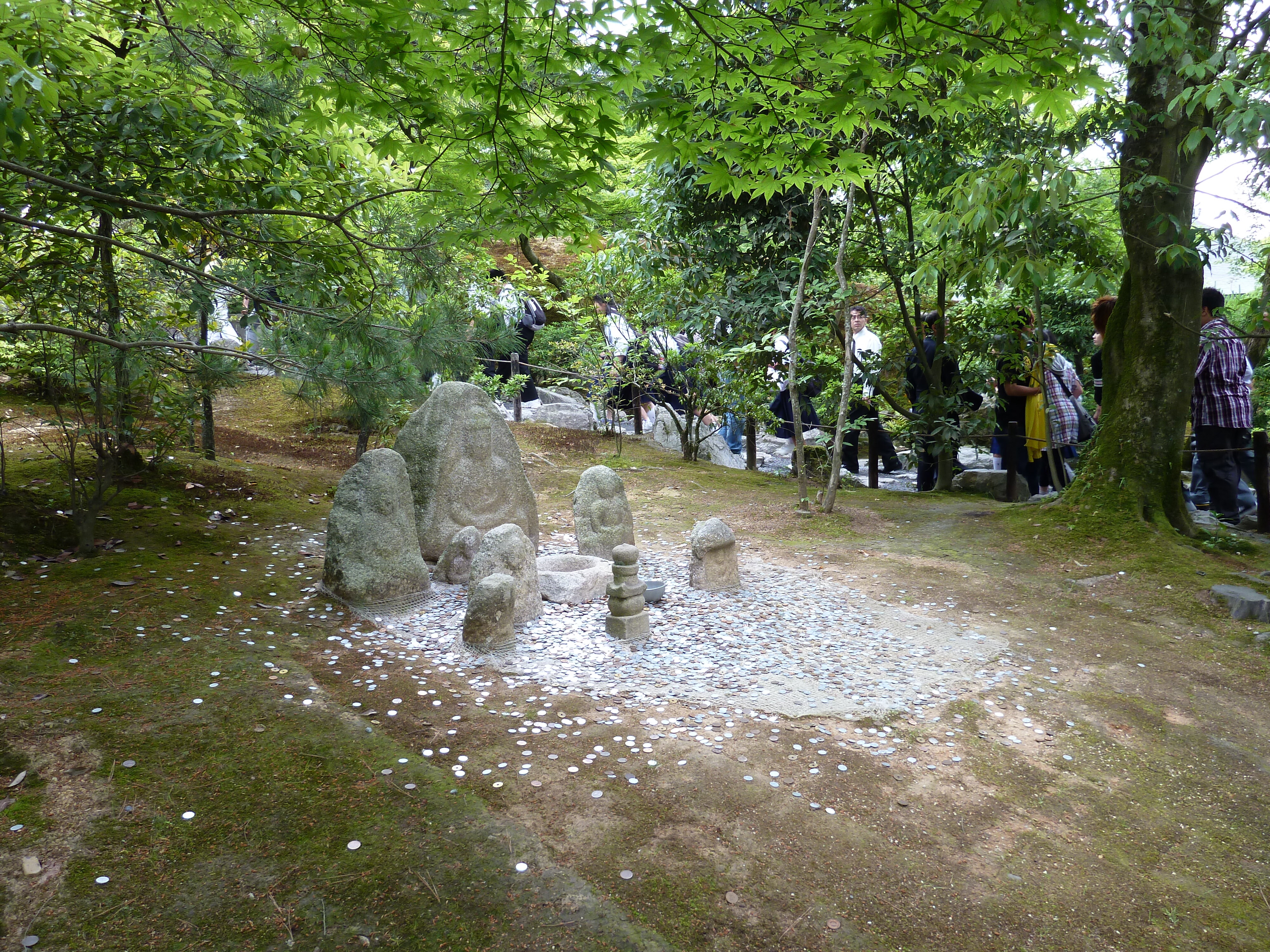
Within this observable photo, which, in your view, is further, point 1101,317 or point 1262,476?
point 1101,317

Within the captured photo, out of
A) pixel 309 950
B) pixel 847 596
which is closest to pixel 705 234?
pixel 847 596

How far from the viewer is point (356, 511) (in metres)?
5.28

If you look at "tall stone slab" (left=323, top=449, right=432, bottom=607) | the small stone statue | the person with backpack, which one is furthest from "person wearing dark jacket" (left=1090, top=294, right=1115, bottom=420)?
"tall stone slab" (left=323, top=449, right=432, bottom=607)

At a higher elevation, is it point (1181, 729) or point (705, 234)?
point (705, 234)

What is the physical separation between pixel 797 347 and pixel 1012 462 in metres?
3.18

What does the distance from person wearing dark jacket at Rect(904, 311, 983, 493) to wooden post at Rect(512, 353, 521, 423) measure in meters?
5.67

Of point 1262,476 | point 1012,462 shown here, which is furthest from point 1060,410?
point 1262,476

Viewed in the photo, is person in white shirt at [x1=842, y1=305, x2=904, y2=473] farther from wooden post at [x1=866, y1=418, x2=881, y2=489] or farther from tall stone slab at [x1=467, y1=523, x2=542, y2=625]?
tall stone slab at [x1=467, y1=523, x2=542, y2=625]

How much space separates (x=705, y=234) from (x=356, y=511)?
571 cm

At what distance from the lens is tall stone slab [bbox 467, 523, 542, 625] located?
5043 millimetres

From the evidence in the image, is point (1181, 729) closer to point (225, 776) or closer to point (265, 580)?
point (225, 776)

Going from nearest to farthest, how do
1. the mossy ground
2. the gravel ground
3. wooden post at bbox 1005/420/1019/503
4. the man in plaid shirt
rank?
the mossy ground < the gravel ground < the man in plaid shirt < wooden post at bbox 1005/420/1019/503

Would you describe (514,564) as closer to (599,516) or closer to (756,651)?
(599,516)

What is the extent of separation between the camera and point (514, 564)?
5082 mm
